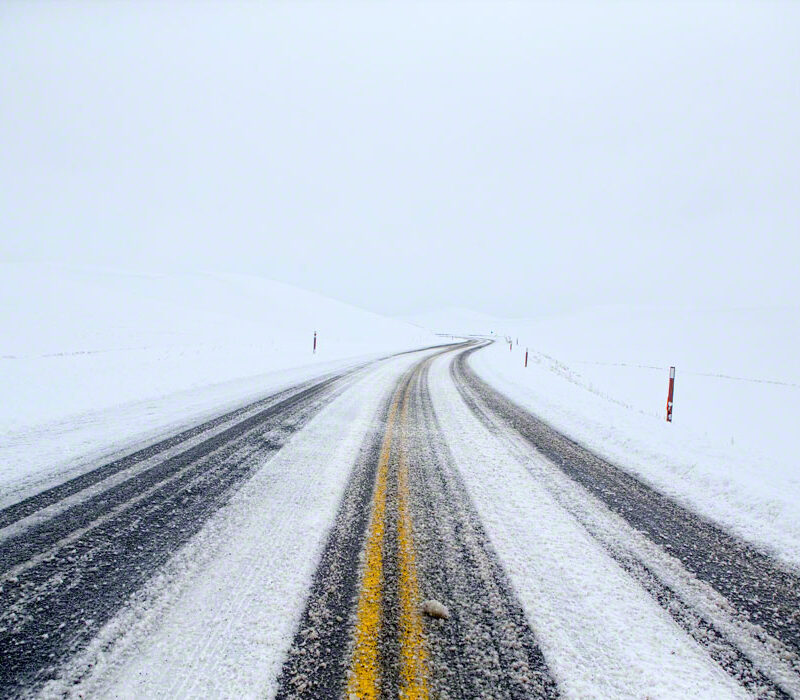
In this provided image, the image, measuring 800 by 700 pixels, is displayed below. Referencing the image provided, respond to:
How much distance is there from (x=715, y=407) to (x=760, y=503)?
636 inches

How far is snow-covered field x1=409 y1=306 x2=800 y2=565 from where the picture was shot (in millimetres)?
4117

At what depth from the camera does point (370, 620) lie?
216cm

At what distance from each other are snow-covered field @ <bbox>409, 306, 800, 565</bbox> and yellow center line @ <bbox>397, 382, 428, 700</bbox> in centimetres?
281

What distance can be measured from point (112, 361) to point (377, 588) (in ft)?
42.9

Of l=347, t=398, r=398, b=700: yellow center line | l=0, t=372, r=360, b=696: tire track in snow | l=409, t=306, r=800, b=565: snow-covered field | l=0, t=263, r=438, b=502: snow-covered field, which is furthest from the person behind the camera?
l=0, t=263, r=438, b=502: snow-covered field

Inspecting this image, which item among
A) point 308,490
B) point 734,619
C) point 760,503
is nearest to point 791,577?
point 734,619

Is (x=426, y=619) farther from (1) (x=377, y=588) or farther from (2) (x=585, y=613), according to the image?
(2) (x=585, y=613)

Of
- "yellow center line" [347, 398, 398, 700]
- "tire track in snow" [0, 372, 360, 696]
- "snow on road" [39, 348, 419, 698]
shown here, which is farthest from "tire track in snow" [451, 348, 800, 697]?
"tire track in snow" [0, 372, 360, 696]

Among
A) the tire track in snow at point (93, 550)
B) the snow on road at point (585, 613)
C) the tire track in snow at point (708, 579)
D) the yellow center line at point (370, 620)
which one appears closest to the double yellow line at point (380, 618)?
the yellow center line at point (370, 620)

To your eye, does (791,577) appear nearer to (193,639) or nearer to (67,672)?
(193,639)

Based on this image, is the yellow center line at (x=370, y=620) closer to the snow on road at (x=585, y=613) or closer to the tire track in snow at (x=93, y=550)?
the snow on road at (x=585, y=613)

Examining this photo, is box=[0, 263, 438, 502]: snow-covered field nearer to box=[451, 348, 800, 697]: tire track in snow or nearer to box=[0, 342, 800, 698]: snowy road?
box=[0, 342, 800, 698]: snowy road

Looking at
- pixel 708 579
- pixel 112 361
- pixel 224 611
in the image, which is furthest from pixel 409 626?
pixel 112 361

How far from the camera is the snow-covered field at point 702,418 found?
4117mm
